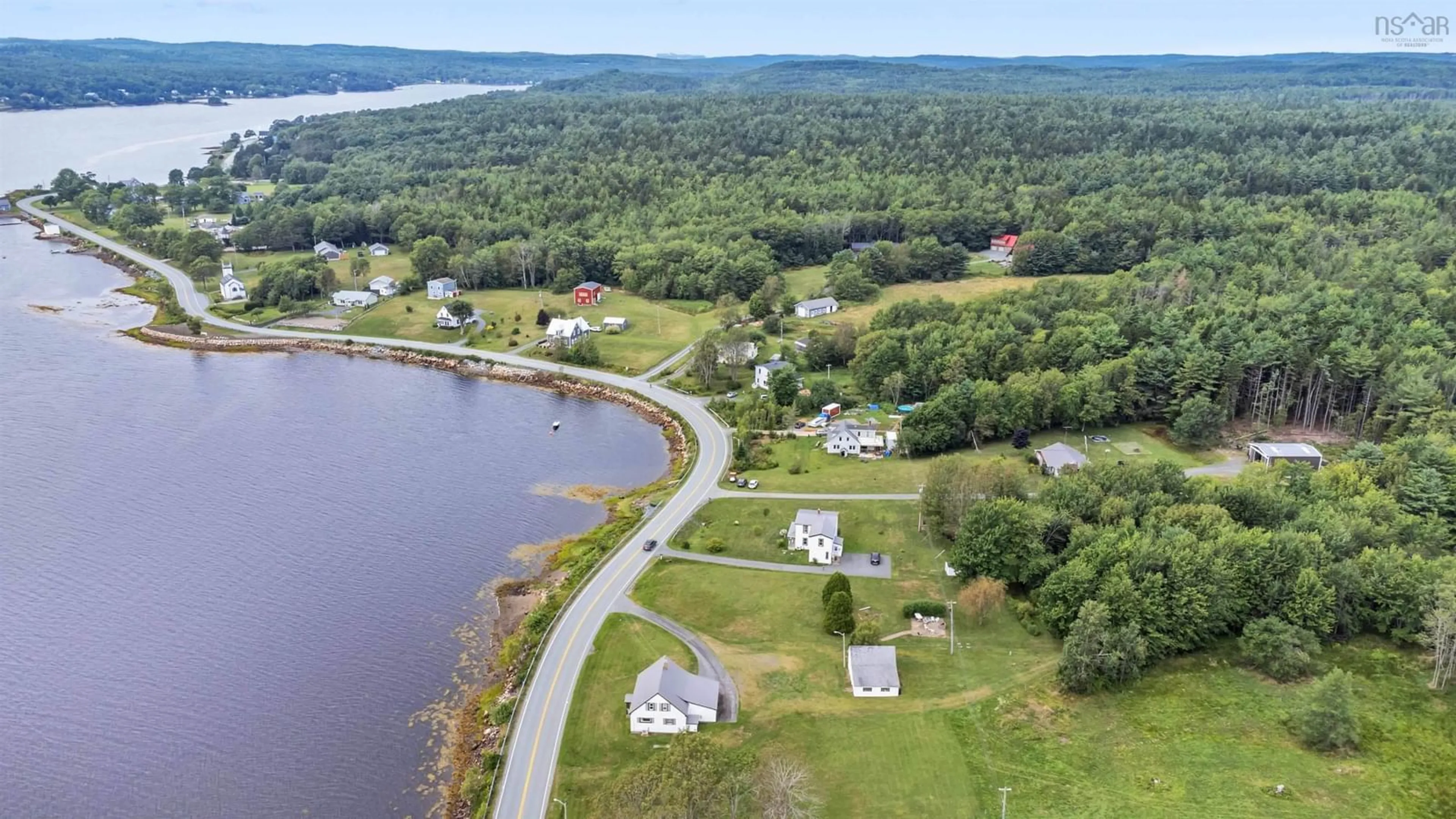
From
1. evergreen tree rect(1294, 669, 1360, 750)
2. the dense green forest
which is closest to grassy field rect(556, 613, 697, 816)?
the dense green forest

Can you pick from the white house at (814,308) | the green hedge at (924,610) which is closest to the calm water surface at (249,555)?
the green hedge at (924,610)

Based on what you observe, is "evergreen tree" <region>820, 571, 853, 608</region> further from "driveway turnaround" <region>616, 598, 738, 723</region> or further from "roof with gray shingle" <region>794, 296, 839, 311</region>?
"roof with gray shingle" <region>794, 296, 839, 311</region>

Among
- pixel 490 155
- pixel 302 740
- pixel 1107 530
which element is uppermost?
pixel 490 155

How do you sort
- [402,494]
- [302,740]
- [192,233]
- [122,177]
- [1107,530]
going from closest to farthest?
[302,740] < [1107,530] < [402,494] < [192,233] < [122,177]

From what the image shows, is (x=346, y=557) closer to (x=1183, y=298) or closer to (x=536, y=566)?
(x=536, y=566)

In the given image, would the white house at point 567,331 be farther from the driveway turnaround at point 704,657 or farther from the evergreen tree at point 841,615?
the evergreen tree at point 841,615

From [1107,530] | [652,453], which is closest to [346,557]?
[652,453]

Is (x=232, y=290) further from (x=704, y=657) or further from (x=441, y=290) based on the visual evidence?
(x=704, y=657)
